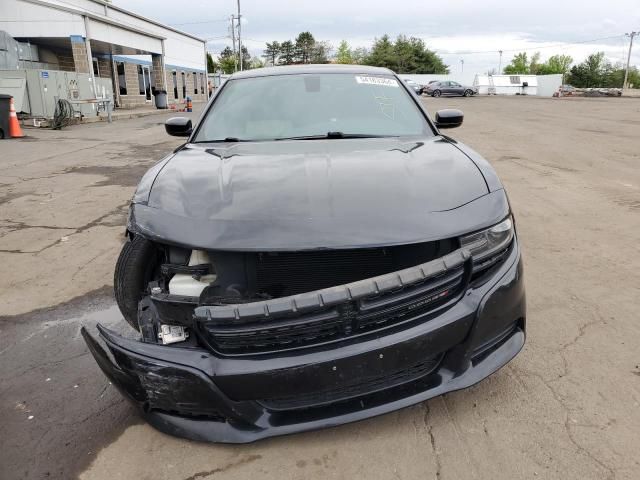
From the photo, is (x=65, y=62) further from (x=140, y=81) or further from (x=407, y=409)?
(x=407, y=409)

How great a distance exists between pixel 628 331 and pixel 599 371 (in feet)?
1.83

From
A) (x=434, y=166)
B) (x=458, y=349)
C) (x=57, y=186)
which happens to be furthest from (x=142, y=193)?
(x=57, y=186)

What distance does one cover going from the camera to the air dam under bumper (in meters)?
1.81

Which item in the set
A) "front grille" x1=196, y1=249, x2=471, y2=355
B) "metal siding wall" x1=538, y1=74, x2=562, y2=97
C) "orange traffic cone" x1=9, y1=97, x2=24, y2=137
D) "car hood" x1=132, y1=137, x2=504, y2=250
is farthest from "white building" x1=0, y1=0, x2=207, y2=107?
"metal siding wall" x1=538, y1=74, x2=562, y2=97

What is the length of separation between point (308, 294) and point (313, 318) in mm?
87

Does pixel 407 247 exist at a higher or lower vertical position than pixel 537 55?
lower

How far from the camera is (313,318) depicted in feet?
5.83

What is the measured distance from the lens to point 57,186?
7.49m

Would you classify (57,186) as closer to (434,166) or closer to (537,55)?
(434,166)

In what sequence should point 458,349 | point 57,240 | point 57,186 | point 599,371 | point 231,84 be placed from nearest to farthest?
point 458,349, point 599,371, point 231,84, point 57,240, point 57,186

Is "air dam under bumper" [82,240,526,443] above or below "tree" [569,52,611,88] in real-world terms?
below

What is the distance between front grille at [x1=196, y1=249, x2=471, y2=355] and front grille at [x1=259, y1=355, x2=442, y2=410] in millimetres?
181

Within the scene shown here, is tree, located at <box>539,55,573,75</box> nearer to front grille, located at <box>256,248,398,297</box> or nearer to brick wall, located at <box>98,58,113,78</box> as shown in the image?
brick wall, located at <box>98,58,113,78</box>

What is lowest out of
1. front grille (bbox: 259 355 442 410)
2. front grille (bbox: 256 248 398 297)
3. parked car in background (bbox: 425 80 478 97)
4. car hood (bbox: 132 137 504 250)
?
front grille (bbox: 259 355 442 410)
